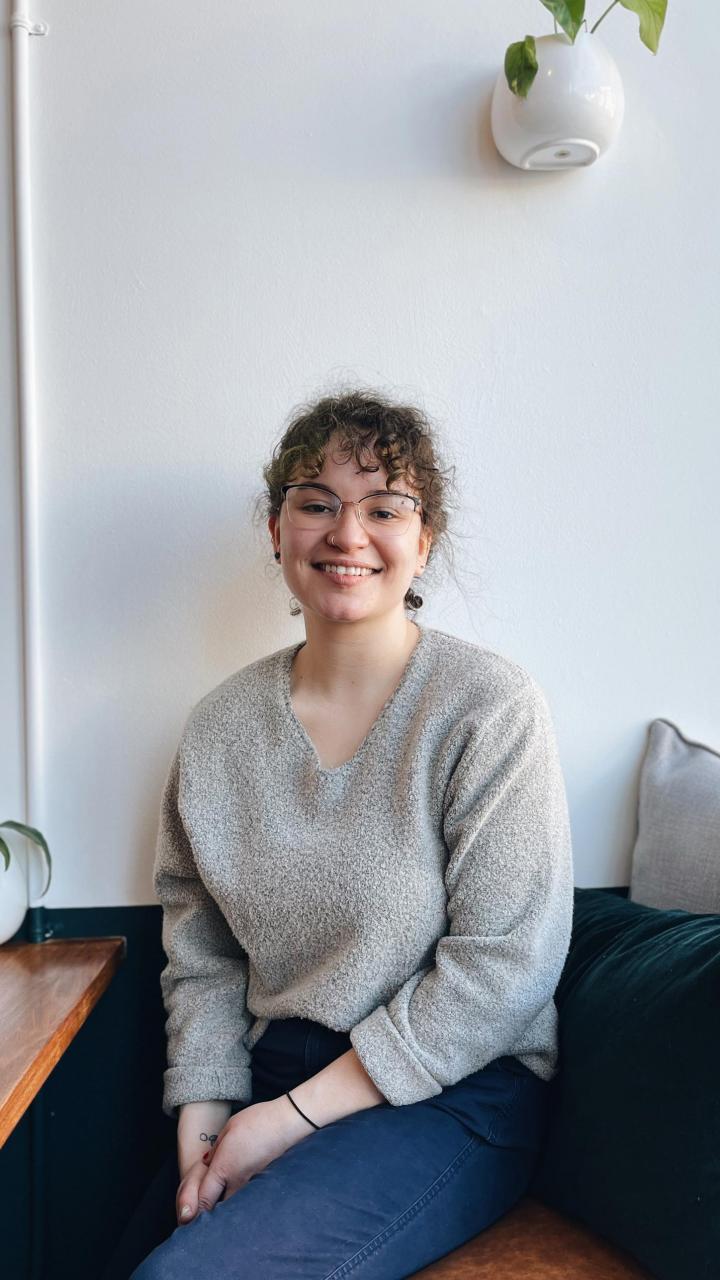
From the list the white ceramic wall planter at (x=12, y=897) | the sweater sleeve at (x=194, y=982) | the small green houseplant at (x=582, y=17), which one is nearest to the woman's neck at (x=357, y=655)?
the sweater sleeve at (x=194, y=982)

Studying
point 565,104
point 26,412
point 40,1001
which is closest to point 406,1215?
point 40,1001

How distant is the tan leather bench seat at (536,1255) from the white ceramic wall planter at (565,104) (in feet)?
4.43

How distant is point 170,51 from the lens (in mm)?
1449

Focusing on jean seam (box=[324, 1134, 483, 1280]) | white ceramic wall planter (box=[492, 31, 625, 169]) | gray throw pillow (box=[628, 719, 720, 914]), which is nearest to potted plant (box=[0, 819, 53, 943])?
jean seam (box=[324, 1134, 483, 1280])

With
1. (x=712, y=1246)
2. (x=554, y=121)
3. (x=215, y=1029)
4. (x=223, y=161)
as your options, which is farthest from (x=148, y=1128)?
(x=554, y=121)

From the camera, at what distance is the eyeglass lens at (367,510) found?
4.16 feet

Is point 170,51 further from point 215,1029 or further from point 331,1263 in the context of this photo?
point 331,1263

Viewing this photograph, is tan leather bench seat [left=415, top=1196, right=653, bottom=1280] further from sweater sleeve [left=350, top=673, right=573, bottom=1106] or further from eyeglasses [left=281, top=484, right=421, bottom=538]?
eyeglasses [left=281, top=484, right=421, bottom=538]

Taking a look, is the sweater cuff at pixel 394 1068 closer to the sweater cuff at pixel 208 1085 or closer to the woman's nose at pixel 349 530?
the sweater cuff at pixel 208 1085

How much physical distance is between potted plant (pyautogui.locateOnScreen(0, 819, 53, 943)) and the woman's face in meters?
0.54

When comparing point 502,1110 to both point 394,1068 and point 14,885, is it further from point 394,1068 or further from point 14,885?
point 14,885

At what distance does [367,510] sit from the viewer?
127cm

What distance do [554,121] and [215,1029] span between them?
1260 millimetres

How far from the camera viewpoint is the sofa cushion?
39.0 inches
